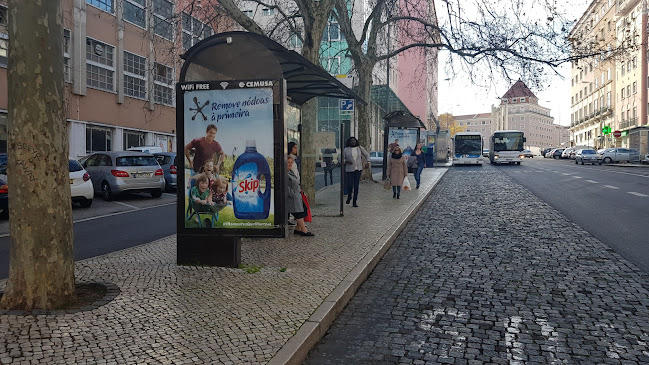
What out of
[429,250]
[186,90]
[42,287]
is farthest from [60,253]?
[429,250]

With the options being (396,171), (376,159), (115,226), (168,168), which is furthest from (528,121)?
(115,226)

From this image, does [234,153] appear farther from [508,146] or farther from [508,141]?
[508,146]

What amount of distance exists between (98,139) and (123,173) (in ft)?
39.1

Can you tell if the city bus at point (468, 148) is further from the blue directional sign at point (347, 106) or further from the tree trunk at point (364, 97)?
the blue directional sign at point (347, 106)

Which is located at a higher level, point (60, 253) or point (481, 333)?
point (60, 253)

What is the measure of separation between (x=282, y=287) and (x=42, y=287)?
7.11ft

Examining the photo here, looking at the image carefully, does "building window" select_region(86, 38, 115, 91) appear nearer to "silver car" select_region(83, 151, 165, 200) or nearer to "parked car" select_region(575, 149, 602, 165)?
"silver car" select_region(83, 151, 165, 200)

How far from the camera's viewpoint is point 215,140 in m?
6.26

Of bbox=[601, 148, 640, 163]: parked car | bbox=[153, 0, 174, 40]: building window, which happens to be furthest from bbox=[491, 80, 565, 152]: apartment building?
bbox=[153, 0, 174, 40]: building window

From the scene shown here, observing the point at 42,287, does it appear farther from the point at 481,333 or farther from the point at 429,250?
the point at 429,250

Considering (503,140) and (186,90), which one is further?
(503,140)

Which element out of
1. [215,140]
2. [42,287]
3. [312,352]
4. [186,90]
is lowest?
[312,352]

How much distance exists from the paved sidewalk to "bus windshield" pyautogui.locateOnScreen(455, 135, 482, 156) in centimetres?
3782


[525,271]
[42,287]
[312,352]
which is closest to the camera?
[312,352]
